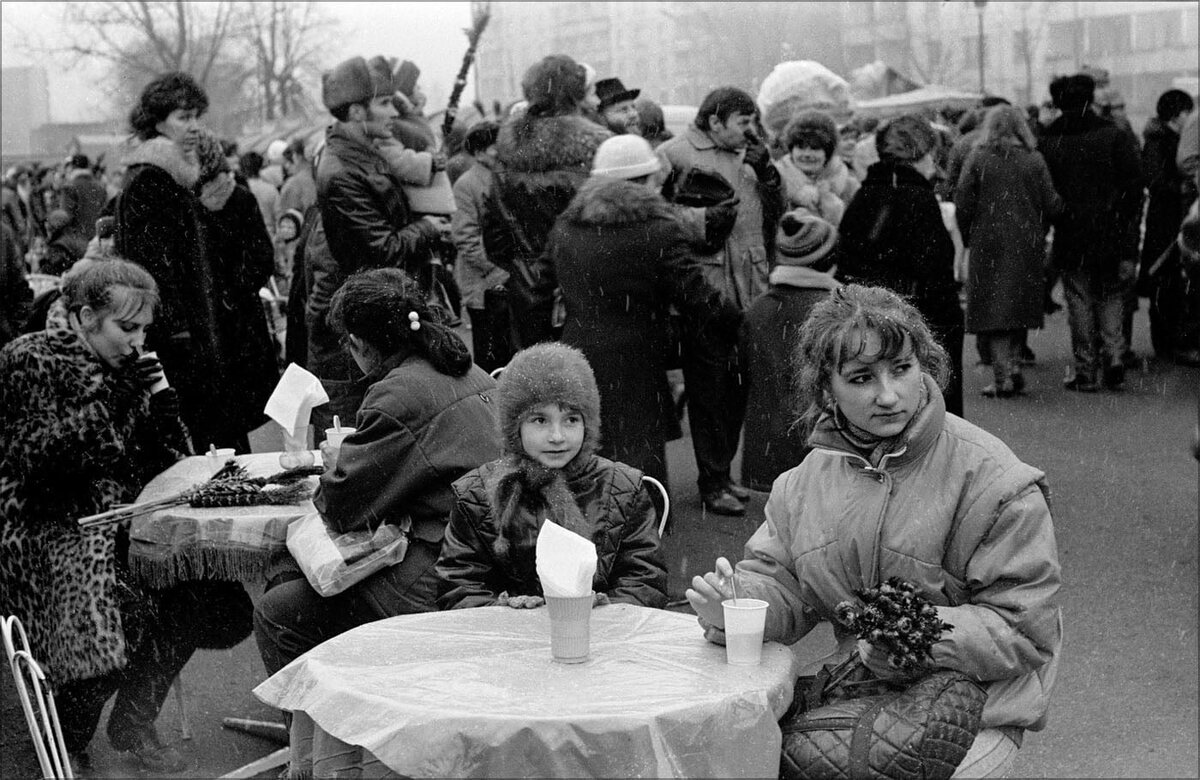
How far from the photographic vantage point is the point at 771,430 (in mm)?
6609

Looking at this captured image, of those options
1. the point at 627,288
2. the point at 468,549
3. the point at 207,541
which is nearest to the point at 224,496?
the point at 207,541

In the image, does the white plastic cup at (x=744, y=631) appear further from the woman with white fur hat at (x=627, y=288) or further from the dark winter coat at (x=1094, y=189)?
the dark winter coat at (x=1094, y=189)

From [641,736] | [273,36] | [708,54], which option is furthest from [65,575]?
[273,36]

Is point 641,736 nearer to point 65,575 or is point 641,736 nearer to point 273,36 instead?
point 65,575

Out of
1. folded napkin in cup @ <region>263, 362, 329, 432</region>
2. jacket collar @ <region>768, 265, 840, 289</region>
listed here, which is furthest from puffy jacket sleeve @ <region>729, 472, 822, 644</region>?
jacket collar @ <region>768, 265, 840, 289</region>

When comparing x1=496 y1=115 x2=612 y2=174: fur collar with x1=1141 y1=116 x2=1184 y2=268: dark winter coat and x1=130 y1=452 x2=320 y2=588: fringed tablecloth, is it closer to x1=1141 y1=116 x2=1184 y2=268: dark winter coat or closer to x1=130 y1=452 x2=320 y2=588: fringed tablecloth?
x1=130 y1=452 x2=320 y2=588: fringed tablecloth

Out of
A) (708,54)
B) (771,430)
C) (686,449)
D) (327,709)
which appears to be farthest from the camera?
(708,54)

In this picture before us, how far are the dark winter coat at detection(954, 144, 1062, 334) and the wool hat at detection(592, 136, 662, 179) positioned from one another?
4371 millimetres

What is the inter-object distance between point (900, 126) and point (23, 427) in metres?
4.50

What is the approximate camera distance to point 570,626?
10.8 ft

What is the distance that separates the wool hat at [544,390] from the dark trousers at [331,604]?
676mm

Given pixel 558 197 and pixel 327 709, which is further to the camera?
pixel 558 197

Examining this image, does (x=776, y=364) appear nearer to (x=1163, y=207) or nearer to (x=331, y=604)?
(x=331, y=604)

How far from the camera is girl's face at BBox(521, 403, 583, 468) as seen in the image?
4062 mm
